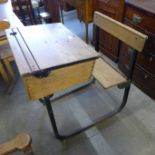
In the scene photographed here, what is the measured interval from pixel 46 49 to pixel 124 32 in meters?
0.62

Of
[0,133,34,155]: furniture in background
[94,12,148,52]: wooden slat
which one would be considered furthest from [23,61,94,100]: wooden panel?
[94,12,148,52]: wooden slat

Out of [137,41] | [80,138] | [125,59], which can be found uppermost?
[137,41]

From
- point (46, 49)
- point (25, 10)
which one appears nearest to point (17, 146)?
point (46, 49)

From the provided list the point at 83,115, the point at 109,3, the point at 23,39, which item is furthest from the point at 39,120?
the point at 109,3

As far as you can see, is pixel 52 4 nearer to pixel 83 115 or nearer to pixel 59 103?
pixel 59 103

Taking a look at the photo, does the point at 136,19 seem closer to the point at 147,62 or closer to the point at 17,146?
the point at 147,62

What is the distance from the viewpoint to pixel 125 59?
196cm

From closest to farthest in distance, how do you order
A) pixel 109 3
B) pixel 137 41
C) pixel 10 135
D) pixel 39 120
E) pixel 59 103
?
pixel 137 41
pixel 10 135
pixel 39 120
pixel 59 103
pixel 109 3

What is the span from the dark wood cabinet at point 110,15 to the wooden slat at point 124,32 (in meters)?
0.45

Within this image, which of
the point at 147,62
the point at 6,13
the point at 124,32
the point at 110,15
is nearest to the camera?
the point at 124,32

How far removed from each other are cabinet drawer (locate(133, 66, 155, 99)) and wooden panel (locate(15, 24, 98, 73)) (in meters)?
0.86

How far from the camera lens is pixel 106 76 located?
1.44 meters

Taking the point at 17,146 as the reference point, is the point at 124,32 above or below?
above

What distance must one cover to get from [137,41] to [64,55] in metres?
0.54
